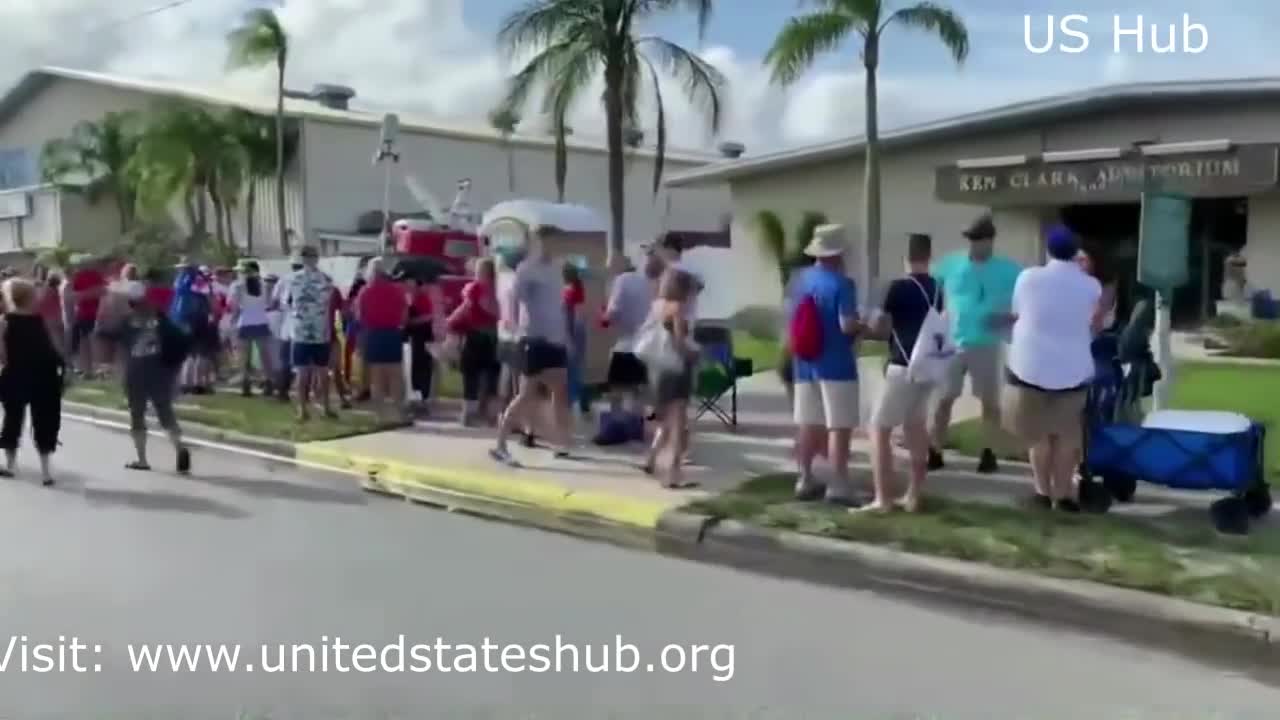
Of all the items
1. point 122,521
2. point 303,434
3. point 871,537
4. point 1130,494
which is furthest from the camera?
point 303,434

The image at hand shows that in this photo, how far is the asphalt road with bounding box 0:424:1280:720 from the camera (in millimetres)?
5738

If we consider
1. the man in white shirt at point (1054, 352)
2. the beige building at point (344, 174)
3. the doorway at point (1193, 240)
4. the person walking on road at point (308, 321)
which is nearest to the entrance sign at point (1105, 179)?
the doorway at point (1193, 240)

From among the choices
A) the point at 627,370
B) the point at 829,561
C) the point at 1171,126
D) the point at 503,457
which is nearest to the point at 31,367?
the point at 503,457

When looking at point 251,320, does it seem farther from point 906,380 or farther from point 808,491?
point 906,380

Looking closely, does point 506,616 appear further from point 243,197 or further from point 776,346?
point 243,197

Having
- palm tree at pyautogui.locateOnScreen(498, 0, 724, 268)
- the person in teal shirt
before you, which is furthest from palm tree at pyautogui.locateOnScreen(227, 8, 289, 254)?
the person in teal shirt

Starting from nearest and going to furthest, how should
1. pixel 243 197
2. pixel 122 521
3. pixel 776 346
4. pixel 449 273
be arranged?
pixel 122 521
pixel 449 273
pixel 776 346
pixel 243 197

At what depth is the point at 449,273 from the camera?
19250 mm

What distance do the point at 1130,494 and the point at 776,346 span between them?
15.7 meters

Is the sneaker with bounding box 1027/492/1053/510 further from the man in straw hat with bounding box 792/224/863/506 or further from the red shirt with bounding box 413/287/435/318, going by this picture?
the red shirt with bounding box 413/287/435/318

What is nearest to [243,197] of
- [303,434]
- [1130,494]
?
[303,434]

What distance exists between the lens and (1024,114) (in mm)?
27016

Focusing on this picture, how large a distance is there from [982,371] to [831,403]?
1764 mm

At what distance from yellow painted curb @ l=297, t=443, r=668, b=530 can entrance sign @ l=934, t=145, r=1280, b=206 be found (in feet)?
46.5
